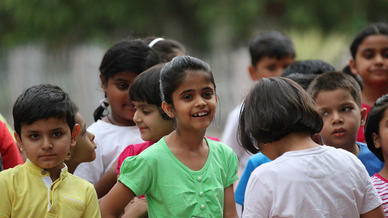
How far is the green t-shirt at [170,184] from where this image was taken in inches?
124

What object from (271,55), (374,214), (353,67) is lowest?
(374,214)

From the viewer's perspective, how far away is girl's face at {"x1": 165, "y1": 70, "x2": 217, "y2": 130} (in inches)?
127

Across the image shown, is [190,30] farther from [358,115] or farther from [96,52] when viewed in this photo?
[358,115]

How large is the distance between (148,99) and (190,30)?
1724cm

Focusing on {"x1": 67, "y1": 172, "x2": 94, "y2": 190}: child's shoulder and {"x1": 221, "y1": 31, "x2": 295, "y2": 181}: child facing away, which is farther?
{"x1": 221, "y1": 31, "x2": 295, "y2": 181}: child facing away

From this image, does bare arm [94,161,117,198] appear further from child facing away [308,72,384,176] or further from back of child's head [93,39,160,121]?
child facing away [308,72,384,176]

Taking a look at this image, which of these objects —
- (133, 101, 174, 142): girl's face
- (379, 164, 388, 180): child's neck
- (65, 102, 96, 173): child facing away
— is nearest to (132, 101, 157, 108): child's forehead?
(133, 101, 174, 142): girl's face

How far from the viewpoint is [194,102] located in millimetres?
3219

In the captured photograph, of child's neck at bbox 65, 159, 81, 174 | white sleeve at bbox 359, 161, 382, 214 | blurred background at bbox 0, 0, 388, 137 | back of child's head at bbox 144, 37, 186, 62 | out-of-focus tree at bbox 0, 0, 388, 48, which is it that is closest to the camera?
white sleeve at bbox 359, 161, 382, 214

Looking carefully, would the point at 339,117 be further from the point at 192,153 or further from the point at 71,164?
the point at 71,164

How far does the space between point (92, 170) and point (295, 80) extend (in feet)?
4.84

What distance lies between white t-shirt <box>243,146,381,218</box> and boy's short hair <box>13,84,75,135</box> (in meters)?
1.00

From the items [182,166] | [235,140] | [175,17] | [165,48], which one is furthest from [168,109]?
[175,17]

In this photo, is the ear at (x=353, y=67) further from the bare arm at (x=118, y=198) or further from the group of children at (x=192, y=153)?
the bare arm at (x=118, y=198)
